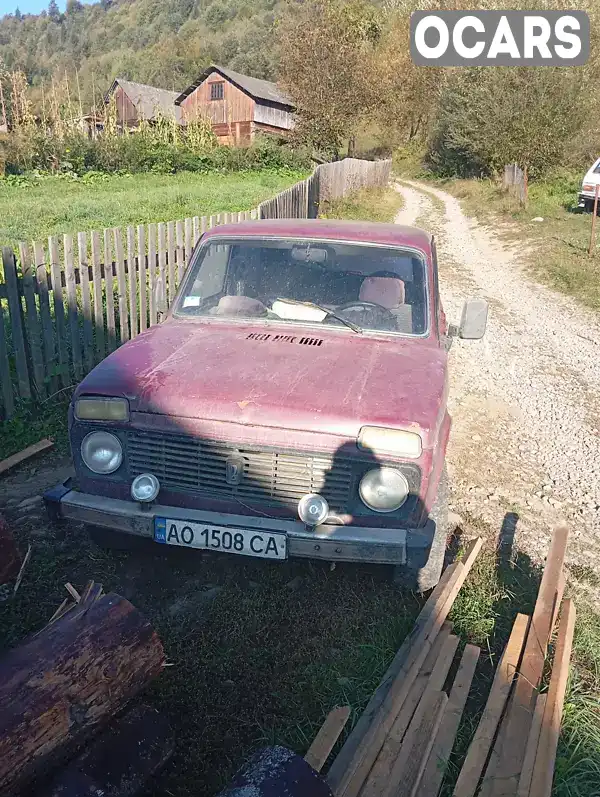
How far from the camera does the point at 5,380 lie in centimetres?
521

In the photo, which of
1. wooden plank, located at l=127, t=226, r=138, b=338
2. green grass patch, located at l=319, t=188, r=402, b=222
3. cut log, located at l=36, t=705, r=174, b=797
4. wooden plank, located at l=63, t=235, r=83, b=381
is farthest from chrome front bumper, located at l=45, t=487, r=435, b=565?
green grass patch, located at l=319, t=188, r=402, b=222

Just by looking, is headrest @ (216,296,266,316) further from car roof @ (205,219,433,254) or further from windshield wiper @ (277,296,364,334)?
car roof @ (205,219,433,254)

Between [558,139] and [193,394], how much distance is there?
26.0m

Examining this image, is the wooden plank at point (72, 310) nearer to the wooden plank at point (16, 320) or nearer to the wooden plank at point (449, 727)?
the wooden plank at point (16, 320)

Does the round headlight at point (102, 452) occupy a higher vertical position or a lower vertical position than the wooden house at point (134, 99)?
lower

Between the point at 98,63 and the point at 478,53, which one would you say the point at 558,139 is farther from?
the point at 98,63

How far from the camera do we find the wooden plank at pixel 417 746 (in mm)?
2303

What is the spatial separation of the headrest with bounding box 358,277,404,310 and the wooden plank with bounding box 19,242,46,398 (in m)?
2.91

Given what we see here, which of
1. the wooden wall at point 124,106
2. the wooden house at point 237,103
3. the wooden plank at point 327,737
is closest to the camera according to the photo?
the wooden plank at point 327,737

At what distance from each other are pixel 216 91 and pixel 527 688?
5870cm

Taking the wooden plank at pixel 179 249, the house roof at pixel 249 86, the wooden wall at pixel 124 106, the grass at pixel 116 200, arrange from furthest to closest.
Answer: the wooden wall at pixel 124 106 → the house roof at pixel 249 86 → the grass at pixel 116 200 → the wooden plank at pixel 179 249

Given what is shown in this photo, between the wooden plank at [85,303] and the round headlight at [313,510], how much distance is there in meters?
3.74

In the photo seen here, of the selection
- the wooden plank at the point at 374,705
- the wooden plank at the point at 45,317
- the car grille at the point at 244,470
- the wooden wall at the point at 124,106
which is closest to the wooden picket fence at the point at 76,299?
the wooden plank at the point at 45,317

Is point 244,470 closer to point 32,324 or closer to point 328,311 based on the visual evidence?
point 328,311
